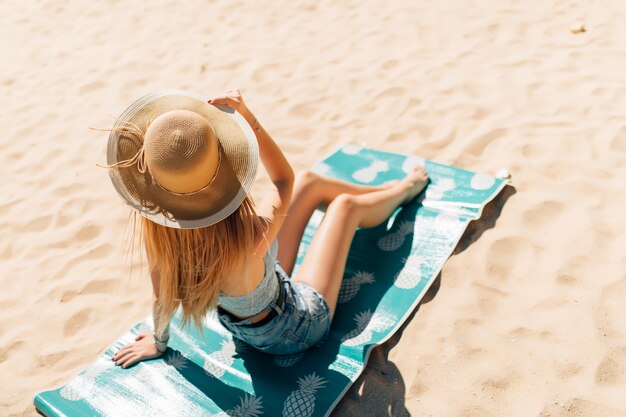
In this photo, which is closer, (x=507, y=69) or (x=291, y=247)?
(x=291, y=247)

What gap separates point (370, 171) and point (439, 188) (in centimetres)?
45

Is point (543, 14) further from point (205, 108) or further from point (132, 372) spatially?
point (132, 372)

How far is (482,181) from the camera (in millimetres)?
3250

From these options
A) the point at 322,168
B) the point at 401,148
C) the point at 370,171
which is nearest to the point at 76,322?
the point at 322,168

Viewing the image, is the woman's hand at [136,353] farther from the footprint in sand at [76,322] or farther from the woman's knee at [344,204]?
the woman's knee at [344,204]

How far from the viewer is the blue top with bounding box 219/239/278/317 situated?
7.08ft

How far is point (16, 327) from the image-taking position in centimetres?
295

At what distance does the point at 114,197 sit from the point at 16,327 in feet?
3.66

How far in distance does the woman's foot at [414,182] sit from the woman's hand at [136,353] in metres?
1.50

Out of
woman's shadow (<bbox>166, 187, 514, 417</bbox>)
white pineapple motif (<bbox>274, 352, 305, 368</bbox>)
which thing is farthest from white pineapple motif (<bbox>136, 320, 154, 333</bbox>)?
white pineapple motif (<bbox>274, 352, 305, 368</bbox>)

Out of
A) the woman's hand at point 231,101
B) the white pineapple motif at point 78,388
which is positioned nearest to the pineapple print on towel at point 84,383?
the white pineapple motif at point 78,388

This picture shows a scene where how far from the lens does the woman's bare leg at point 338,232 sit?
8.28 feet

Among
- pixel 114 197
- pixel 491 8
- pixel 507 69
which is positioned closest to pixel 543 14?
pixel 491 8

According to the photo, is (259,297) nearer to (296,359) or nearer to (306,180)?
(296,359)
